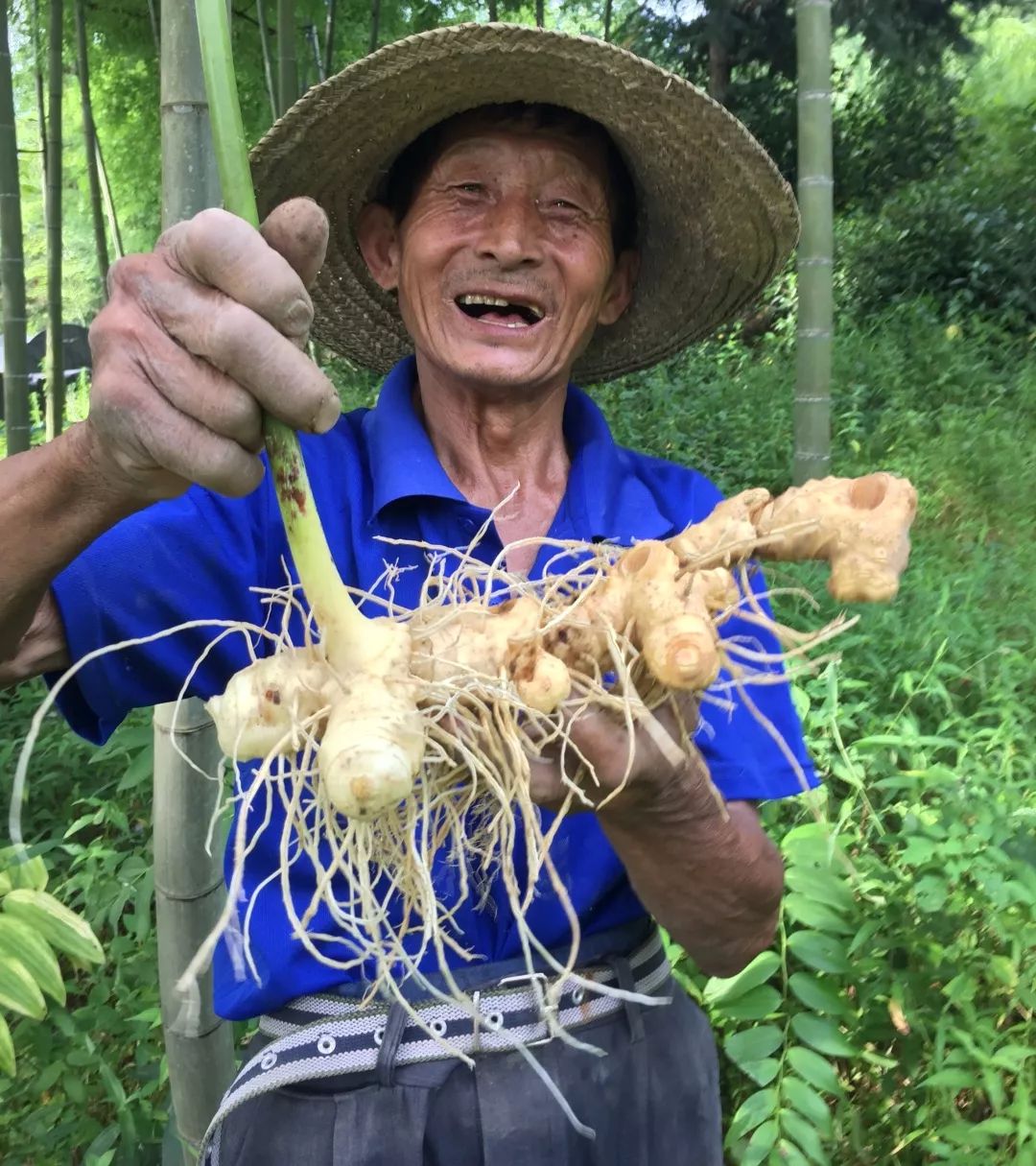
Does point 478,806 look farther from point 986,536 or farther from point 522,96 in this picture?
point 986,536

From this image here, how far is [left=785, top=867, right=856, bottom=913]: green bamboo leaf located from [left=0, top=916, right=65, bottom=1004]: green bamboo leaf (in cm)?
110

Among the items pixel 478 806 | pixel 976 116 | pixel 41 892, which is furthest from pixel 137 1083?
pixel 976 116

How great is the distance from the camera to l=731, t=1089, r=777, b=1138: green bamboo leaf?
1.34 meters

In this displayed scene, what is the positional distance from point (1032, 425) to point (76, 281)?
2802cm

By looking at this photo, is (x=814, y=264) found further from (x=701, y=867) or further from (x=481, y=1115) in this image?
(x=481, y=1115)

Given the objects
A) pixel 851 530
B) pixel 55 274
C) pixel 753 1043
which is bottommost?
pixel 753 1043

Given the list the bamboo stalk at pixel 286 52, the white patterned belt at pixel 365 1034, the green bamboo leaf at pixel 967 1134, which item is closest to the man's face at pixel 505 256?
the white patterned belt at pixel 365 1034

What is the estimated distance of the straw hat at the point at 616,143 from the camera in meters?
1.18

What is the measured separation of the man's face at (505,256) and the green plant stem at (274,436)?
435 mm

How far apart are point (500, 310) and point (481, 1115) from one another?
97 centimetres

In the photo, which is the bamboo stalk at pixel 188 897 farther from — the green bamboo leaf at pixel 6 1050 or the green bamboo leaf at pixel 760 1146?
the green bamboo leaf at pixel 760 1146

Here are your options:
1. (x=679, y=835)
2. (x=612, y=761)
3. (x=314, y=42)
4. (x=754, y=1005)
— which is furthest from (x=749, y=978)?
(x=314, y=42)

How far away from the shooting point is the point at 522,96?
123 centimetres

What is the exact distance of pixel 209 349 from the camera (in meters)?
0.74
